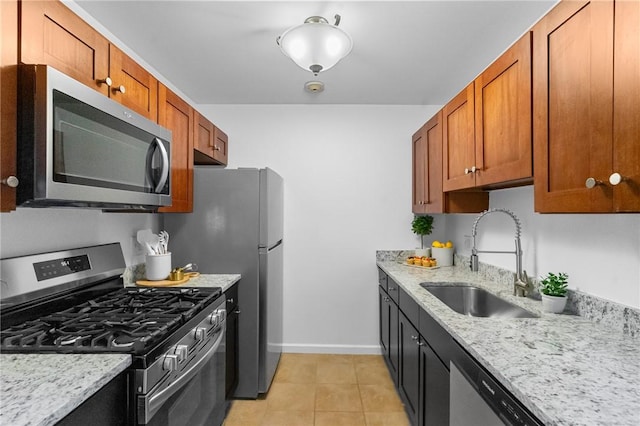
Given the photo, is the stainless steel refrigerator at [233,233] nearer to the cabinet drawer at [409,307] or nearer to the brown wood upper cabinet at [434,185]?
the cabinet drawer at [409,307]

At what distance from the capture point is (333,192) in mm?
3268

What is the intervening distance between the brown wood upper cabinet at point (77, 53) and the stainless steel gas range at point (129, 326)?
2.58 ft

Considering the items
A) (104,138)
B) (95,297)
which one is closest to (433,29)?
(104,138)

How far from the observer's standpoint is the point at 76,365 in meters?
1.02

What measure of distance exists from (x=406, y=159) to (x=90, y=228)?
8.61 feet

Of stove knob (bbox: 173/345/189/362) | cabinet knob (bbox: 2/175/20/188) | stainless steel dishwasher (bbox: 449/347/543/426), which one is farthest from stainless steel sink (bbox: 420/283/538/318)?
cabinet knob (bbox: 2/175/20/188)

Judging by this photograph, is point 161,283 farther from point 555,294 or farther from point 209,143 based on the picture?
point 555,294

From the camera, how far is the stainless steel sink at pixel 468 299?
2014 millimetres

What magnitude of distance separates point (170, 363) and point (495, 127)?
1.83m

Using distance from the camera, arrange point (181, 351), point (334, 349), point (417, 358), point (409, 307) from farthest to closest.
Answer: point (334, 349), point (409, 307), point (417, 358), point (181, 351)

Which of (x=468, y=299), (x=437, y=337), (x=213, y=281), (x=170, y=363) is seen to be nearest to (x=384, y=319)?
(x=468, y=299)

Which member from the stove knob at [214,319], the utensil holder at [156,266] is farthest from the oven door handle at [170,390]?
the utensil holder at [156,266]

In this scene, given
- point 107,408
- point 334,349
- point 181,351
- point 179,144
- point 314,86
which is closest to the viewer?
point 107,408

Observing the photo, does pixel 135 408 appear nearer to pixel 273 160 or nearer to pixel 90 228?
pixel 90 228
